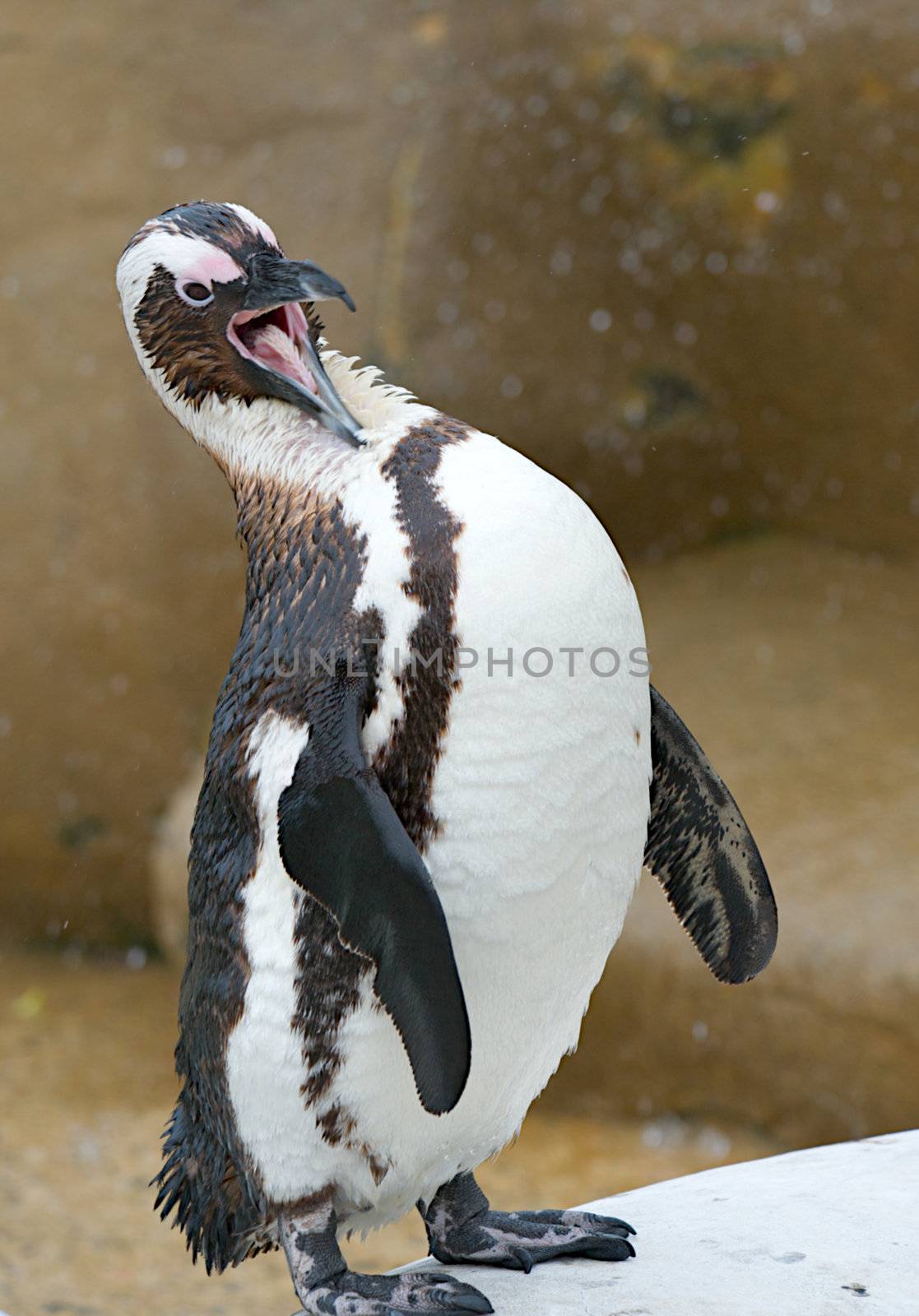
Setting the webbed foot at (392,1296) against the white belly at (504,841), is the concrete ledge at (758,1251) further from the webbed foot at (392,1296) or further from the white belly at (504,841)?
the white belly at (504,841)

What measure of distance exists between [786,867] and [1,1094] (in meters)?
1.64

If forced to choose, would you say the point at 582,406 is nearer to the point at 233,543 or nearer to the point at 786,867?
the point at 233,543

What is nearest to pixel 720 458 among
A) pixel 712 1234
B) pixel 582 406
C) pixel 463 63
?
pixel 582 406

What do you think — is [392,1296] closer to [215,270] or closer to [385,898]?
[385,898]

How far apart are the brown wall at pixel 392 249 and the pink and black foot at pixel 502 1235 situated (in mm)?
2151

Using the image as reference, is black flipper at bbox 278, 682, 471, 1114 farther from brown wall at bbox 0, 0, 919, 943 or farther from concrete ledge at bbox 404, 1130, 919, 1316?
brown wall at bbox 0, 0, 919, 943

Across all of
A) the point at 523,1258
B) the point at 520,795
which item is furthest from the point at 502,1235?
the point at 520,795

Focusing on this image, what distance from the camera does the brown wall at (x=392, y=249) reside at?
3.18 metres

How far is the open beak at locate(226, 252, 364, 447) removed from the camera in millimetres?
1071

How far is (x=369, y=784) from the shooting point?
102 centimetres

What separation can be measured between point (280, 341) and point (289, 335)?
1cm

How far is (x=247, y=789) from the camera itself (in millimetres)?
1104

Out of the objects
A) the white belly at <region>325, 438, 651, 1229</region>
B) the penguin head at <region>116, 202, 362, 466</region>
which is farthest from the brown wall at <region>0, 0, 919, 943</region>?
the white belly at <region>325, 438, 651, 1229</region>

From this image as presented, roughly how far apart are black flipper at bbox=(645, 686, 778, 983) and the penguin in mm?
73
